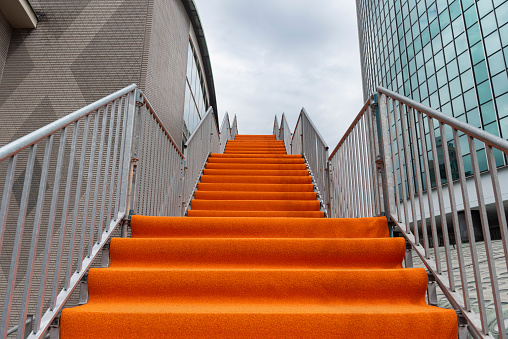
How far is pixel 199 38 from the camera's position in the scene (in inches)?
458

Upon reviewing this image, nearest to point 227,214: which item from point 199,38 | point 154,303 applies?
point 154,303

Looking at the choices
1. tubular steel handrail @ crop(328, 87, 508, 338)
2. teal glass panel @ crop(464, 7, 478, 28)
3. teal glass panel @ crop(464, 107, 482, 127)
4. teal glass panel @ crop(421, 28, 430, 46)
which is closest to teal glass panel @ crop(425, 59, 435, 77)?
teal glass panel @ crop(421, 28, 430, 46)

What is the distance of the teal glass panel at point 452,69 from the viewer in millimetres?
19758

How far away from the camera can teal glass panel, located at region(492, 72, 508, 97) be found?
16.4m

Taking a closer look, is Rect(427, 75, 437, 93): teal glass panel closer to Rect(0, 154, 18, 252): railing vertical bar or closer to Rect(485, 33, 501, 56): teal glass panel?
Rect(485, 33, 501, 56): teal glass panel

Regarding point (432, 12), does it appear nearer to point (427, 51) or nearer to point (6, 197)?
point (427, 51)

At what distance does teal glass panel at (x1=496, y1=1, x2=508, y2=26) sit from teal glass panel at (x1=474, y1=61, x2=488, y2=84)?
205cm

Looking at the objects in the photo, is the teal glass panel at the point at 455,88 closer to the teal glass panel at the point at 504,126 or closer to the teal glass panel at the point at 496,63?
the teal glass panel at the point at 496,63

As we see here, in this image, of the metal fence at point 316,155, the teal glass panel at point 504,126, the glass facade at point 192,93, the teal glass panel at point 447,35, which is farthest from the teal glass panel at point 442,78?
the metal fence at point 316,155

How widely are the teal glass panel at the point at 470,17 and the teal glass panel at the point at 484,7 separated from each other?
398 mm

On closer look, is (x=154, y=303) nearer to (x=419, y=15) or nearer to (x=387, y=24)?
(x=419, y=15)

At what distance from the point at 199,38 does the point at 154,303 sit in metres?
11.2

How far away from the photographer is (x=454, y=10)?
808 inches

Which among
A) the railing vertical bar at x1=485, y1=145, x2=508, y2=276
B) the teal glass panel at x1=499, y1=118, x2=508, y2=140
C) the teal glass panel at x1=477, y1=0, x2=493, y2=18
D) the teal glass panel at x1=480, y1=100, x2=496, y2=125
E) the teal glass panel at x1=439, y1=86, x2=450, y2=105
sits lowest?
the railing vertical bar at x1=485, y1=145, x2=508, y2=276
